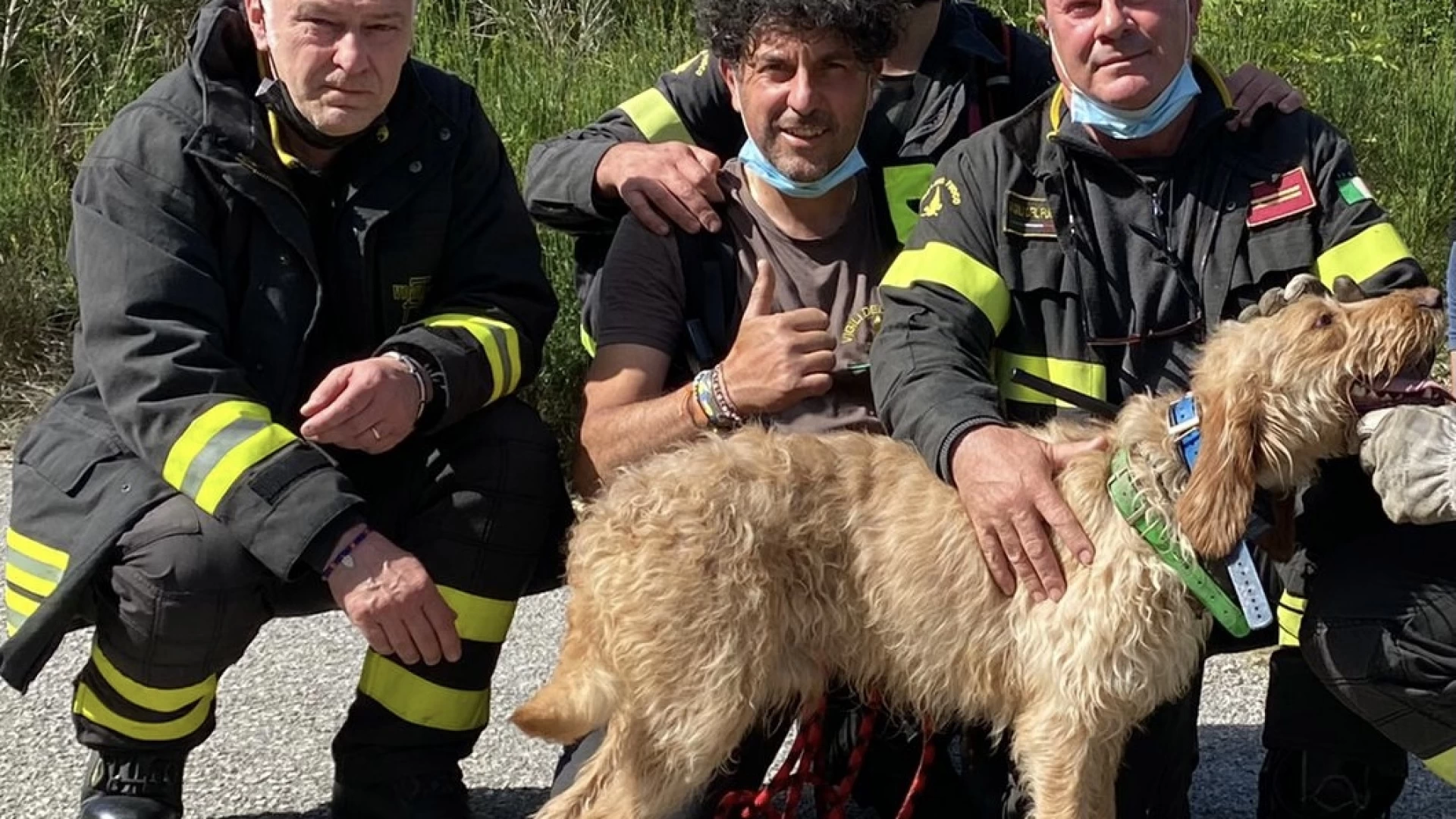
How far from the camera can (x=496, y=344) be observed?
4297 mm

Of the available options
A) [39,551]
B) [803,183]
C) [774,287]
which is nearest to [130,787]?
[39,551]

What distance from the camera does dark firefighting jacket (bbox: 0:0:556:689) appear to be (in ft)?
12.7

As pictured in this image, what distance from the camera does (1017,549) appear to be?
3885 millimetres

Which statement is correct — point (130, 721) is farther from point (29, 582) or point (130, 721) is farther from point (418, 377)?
point (418, 377)

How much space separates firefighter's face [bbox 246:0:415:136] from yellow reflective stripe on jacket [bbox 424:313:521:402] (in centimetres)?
54

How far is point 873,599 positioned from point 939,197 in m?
1.07

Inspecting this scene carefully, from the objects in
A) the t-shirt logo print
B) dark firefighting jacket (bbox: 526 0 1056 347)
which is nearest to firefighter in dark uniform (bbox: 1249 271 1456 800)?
the t-shirt logo print

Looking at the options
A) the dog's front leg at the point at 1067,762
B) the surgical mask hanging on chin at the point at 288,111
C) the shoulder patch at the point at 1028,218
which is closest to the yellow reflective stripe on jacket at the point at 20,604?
the surgical mask hanging on chin at the point at 288,111

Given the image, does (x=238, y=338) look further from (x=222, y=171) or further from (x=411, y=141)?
(x=411, y=141)

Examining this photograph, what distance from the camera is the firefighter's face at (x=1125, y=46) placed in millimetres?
4164

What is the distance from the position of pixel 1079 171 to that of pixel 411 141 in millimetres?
1685

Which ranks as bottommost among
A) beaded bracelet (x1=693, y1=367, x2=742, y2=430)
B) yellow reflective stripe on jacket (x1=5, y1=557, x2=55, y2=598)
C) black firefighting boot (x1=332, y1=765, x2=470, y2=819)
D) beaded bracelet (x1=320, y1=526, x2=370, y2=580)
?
black firefighting boot (x1=332, y1=765, x2=470, y2=819)

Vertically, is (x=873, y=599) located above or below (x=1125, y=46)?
below

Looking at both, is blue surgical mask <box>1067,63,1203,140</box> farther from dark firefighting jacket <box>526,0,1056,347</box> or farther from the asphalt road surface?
the asphalt road surface
